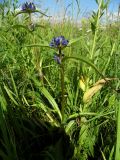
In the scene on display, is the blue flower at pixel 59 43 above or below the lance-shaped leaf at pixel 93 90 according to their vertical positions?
above

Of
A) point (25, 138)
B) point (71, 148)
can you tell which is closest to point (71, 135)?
point (71, 148)

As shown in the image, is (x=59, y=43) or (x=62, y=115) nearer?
(x=59, y=43)

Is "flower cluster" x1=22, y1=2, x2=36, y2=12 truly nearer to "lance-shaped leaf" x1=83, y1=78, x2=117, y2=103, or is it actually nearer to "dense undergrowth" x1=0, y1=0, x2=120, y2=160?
"dense undergrowth" x1=0, y1=0, x2=120, y2=160

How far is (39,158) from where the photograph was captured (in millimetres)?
1185

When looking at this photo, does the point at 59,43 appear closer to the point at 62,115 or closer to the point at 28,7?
the point at 62,115

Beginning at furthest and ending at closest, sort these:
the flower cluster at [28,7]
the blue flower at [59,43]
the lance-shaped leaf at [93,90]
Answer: the flower cluster at [28,7] < the lance-shaped leaf at [93,90] < the blue flower at [59,43]

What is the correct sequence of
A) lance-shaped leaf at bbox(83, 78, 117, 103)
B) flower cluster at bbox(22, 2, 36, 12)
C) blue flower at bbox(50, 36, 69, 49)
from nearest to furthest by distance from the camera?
blue flower at bbox(50, 36, 69, 49)
lance-shaped leaf at bbox(83, 78, 117, 103)
flower cluster at bbox(22, 2, 36, 12)

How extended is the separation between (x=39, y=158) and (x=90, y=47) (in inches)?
23.9

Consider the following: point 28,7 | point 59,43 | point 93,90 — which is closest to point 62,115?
point 93,90

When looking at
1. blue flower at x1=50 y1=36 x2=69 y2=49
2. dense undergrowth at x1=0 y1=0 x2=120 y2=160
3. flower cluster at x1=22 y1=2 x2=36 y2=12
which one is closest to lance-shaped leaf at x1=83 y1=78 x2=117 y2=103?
dense undergrowth at x1=0 y1=0 x2=120 y2=160

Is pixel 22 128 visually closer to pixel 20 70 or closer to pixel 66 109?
pixel 66 109

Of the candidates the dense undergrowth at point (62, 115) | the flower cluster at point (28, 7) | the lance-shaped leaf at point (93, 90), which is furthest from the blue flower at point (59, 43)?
the flower cluster at point (28, 7)

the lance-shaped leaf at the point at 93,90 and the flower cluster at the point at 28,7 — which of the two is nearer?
the lance-shaped leaf at the point at 93,90

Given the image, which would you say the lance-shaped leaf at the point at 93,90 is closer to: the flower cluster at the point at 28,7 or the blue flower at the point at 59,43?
the blue flower at the point at 59,43
